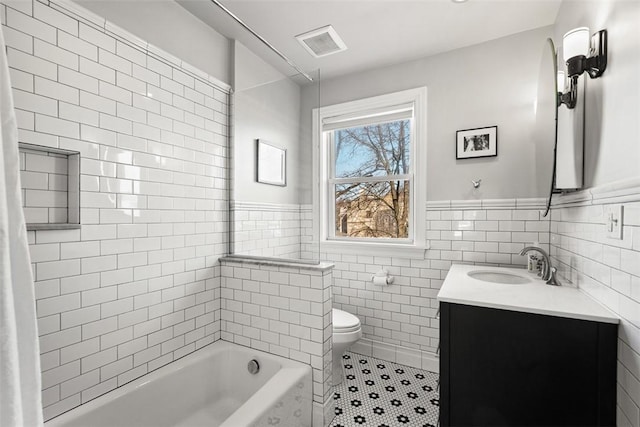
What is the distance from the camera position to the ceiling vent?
223cm

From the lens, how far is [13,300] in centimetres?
49

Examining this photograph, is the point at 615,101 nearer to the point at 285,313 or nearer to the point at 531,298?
the point at 531,298

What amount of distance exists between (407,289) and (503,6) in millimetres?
2106

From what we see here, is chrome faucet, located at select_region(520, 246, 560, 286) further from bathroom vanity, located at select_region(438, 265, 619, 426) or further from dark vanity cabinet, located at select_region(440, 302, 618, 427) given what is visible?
dark vanity cabinet, located at select_region(440, 302, 618, 427)

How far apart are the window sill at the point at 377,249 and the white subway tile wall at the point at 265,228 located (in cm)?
81

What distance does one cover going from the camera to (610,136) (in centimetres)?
126

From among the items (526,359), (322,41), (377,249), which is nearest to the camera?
(526,359)

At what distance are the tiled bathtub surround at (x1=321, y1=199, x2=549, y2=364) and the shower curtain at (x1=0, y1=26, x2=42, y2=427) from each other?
7.92ft

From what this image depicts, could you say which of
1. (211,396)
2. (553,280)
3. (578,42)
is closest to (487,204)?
(553,280)

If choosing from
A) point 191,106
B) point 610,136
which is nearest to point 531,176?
point 610,136

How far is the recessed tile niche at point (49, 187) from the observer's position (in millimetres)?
1295

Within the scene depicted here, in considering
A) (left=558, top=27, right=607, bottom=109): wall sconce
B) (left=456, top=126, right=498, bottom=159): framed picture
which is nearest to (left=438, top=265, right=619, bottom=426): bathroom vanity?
(left=558, top=27, right=607, bottom=109): wall sconce

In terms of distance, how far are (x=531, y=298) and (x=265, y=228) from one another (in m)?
1.65

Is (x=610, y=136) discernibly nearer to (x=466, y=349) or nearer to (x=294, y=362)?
(x=466, y=349)
